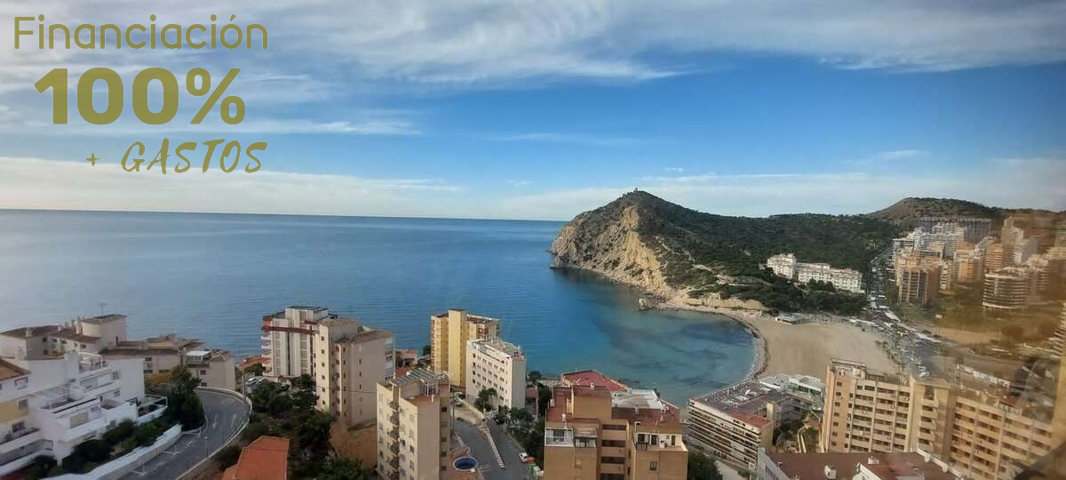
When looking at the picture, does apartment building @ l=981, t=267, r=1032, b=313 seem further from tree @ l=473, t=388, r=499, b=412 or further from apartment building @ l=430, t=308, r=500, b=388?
apartment building @ l=430, t=308, r=500, b=388

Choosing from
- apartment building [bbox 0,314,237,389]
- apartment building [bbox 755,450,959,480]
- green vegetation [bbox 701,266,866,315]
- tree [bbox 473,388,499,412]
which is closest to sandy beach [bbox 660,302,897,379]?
green vegetation [bbox 701,266,866,315]

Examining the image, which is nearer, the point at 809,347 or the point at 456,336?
the point at 456,336

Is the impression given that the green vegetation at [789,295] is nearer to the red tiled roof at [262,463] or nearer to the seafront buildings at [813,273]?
the seafront buildings at [813,273]

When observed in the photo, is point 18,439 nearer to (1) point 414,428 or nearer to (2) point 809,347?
(1) point 414,428

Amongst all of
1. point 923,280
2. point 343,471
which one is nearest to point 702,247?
point 923,280

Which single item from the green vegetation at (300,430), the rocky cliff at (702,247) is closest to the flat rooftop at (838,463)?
the green vegetation at (300,430)

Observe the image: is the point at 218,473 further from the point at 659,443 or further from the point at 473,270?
the point at 473,270
